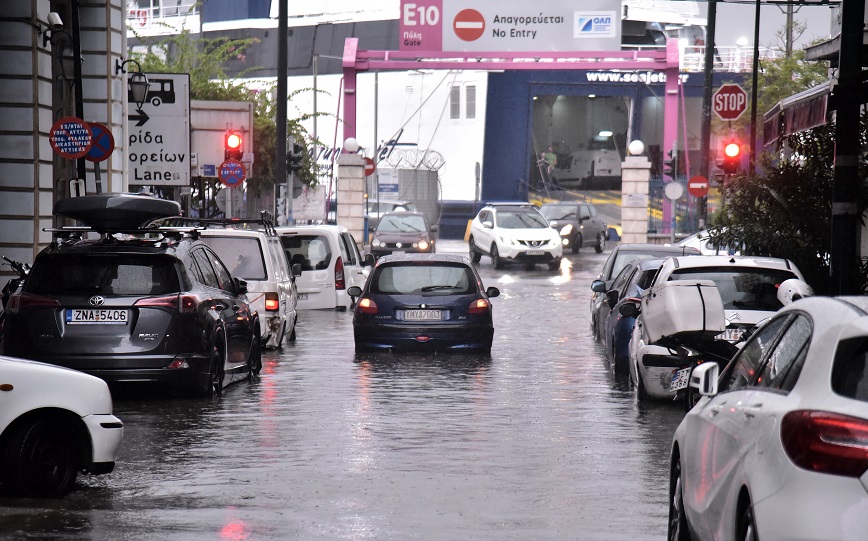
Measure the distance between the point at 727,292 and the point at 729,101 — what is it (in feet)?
86.4

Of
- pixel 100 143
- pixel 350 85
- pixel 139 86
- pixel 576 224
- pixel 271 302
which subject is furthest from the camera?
pixel 350 85

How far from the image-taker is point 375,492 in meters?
9.30

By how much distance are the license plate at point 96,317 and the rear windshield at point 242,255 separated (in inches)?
217

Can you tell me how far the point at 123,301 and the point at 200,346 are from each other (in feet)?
2.84

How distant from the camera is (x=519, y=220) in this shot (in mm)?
46312

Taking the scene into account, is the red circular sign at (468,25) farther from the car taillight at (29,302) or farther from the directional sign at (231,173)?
the car taillight at (29,302)

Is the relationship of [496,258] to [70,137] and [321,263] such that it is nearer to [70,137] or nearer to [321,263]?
[321,263]

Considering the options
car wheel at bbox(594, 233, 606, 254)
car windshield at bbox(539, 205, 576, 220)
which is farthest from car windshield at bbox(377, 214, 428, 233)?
car wheel at bbox(594, 233, 606, 254)

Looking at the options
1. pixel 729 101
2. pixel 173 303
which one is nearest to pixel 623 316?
pixel 173 303

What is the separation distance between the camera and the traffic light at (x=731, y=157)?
36.0m

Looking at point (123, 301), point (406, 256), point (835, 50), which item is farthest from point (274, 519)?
point (835, 50)

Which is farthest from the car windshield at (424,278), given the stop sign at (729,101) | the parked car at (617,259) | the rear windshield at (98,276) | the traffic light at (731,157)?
the stop sign at (729,101)

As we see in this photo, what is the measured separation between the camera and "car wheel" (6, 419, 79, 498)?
902cm

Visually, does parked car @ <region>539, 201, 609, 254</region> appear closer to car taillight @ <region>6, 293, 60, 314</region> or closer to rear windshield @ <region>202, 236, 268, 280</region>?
rear windshield @ <region>202, 236, 268, 280</region>
